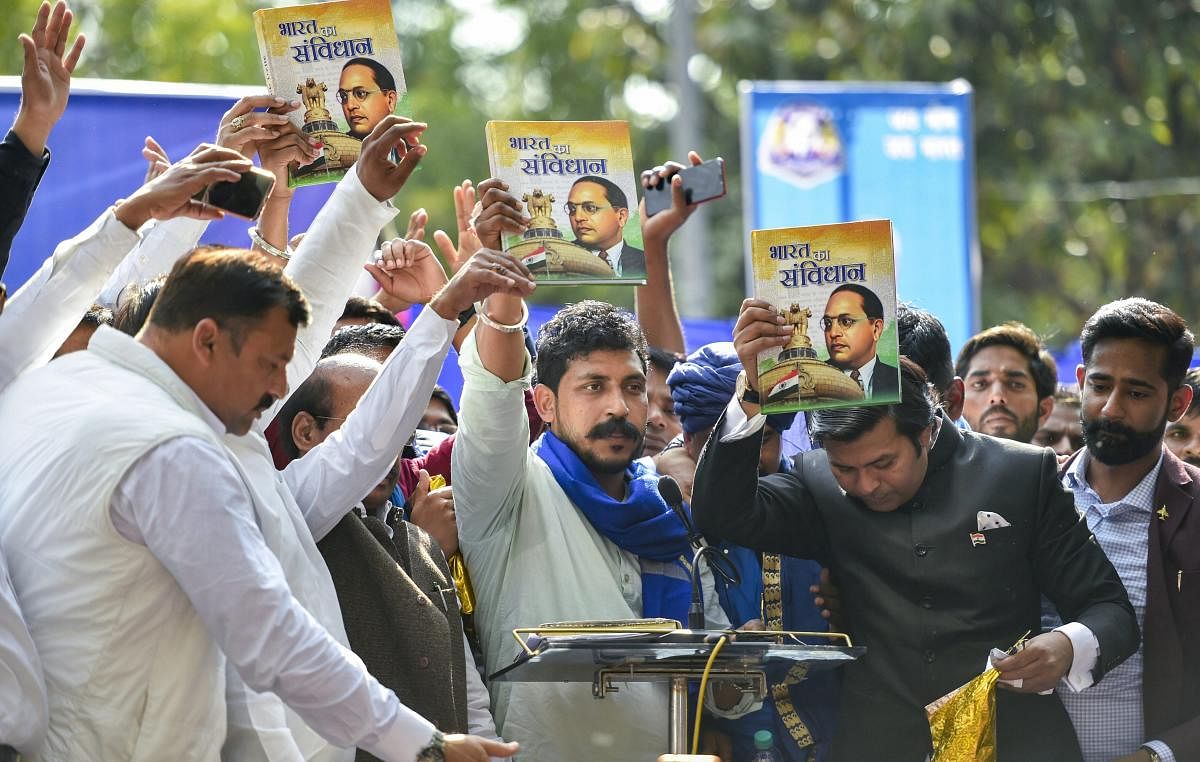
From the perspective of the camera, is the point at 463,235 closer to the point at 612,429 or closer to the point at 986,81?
the point at 612,429

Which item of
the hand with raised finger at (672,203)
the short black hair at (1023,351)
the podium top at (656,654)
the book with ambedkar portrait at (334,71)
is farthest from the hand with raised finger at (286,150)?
A: the short black hair at (1023,351)

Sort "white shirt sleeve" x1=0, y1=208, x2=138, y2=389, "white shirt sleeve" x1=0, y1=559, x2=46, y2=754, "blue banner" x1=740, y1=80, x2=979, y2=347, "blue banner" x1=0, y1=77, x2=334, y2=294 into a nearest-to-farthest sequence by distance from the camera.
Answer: "white shirt sleeve" x1=0, y1=559, x2=46, y2=754
"white shirt sleeve" x1=0, y1=208, x2=138, y2=389
"blue banner" x1=0, y1=77, x2=334, y2=294
"blue banner" x1=740, y1=80, x2=979, y2=347

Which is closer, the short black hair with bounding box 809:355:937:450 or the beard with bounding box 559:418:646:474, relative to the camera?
the short black hair with bounding box 809:355:937:450

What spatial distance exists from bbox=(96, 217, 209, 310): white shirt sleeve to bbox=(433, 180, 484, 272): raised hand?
0.72 meters

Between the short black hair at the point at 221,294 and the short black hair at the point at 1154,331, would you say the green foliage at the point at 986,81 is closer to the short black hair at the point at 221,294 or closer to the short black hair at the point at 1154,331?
the short black hair at the point at 1154,331

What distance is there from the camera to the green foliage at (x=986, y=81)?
17.8 m

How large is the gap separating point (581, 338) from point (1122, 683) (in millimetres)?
1843

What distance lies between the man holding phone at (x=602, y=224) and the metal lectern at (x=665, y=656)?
1.06 meters

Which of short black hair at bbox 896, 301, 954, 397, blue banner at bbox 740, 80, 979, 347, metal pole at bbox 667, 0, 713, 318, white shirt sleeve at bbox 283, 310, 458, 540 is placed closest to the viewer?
white shirt sleeve at bbox 283, 310, 458, 540

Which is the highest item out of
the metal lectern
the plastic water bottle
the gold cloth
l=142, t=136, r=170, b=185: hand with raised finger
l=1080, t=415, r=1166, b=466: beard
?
l=142, t=136, r=170, b=185: hand with raised finger

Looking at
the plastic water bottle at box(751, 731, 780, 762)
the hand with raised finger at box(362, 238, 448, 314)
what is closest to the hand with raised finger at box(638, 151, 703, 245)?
the hand with raised finger at box(362, 238, 448, 314)

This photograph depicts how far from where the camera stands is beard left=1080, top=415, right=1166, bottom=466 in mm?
5316

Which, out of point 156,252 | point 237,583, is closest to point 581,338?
point 156,252

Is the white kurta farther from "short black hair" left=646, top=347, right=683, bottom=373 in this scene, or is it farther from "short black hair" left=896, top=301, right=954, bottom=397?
"short black hair" left=646, top=347, right=683, bottom=373
